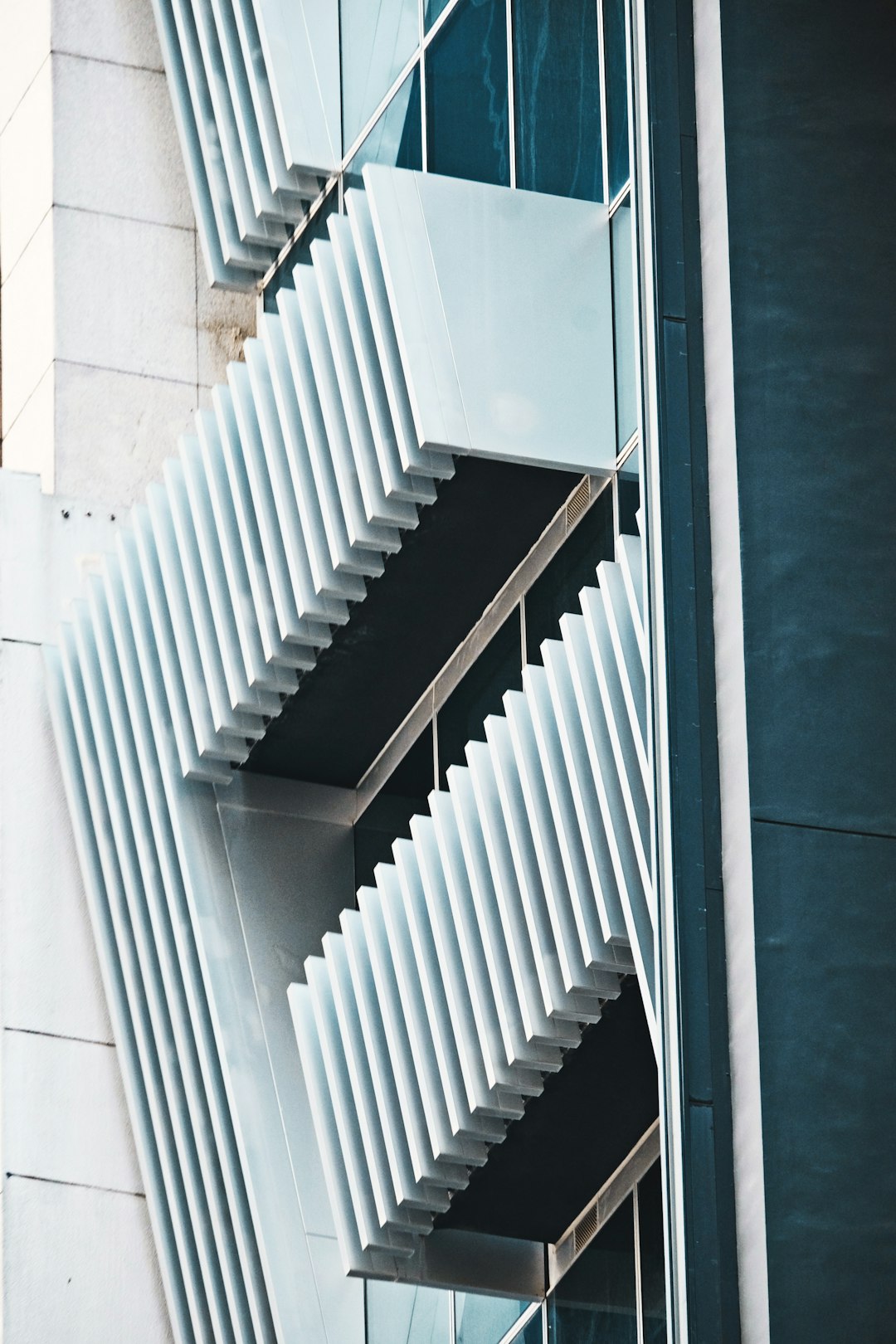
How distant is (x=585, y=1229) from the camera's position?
47.7ft

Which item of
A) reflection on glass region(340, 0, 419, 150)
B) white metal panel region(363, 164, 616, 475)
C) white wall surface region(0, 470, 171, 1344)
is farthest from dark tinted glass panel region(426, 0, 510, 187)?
white wall surface region(0, 470, 171, 1344)

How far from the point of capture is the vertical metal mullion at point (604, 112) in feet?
46.9

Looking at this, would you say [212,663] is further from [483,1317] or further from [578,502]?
[483,1317]

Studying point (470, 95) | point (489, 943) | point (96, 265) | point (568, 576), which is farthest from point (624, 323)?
point (96, 265)

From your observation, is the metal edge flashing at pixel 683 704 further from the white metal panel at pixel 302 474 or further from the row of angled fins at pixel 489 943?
the white metal panel at pixel 302 474

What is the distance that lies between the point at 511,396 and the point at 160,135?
22.6 ft

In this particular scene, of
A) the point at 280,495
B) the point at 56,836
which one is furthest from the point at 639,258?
the point at 56,836

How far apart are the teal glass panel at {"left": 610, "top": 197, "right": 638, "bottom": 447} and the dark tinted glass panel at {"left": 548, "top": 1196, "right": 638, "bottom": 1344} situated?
142 inches

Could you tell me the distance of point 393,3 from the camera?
16859 mm

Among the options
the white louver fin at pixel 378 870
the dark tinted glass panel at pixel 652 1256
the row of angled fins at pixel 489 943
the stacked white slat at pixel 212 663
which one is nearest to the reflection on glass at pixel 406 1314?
the white louver fin at pixel 378 870

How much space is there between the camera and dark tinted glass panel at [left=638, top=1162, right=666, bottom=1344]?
537 inches

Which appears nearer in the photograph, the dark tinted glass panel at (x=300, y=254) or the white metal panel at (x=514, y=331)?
the white metal panel at (x=514, y=331)

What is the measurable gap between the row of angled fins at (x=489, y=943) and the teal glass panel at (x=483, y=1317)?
91 cm

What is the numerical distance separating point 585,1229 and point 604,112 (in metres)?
5.25
